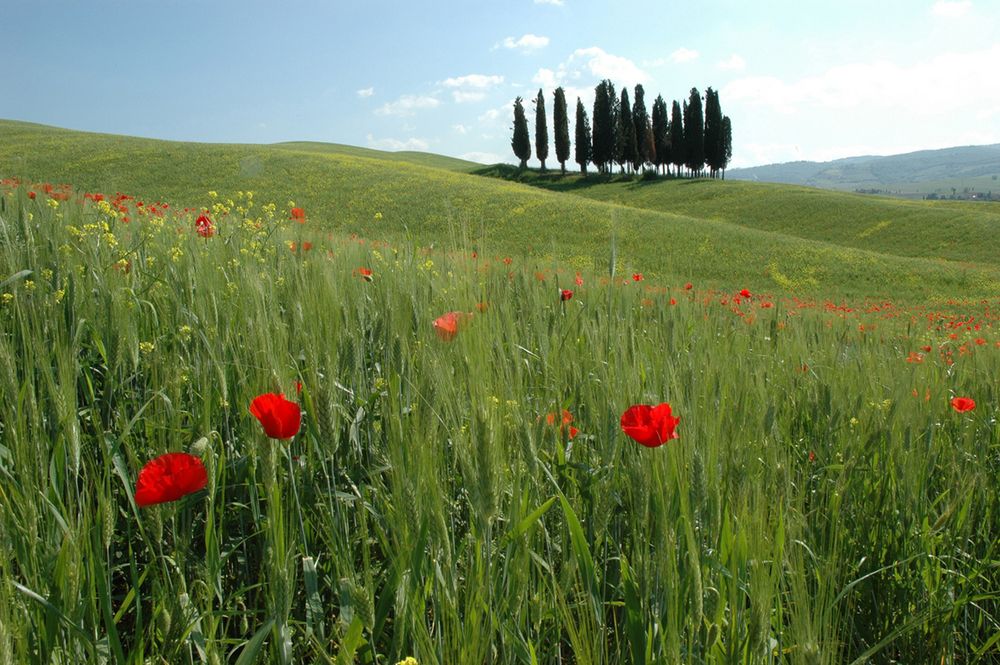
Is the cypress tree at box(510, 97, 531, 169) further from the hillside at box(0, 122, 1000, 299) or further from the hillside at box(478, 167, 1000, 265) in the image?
the hillside at box(0, 122, 1000, 299)

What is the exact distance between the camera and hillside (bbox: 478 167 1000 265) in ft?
93.7

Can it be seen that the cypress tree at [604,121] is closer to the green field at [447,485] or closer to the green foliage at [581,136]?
the green foliage at [581,136]

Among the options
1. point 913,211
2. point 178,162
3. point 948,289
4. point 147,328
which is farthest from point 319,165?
point 147,328

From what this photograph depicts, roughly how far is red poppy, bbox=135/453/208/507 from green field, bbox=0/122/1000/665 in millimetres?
76

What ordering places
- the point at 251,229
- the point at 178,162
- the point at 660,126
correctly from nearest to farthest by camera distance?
1. the point at 251,229
2. the point at 178,162
3. the point at 660,126

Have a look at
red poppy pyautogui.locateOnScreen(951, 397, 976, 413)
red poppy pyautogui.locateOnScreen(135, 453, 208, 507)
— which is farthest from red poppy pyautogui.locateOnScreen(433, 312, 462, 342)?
red poppy pyautogui.locateOnScreen(951, 397, 976, 413)

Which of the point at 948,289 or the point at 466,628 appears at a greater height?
the point at 466,628

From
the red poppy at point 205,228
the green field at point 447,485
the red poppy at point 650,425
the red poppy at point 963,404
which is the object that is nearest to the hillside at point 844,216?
the red poppy at point 963,404

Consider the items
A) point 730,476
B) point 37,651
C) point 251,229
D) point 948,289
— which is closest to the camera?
point 37,651

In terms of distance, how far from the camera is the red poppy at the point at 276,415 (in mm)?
906

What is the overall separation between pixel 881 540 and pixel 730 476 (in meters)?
0.62

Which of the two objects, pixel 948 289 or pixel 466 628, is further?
pixel 948 289

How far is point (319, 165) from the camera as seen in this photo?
110 ft

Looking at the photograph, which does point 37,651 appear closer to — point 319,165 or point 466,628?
point 466,628
